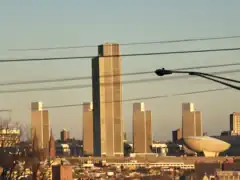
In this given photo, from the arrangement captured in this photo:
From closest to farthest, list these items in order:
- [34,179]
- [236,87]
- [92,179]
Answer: [236,87], [34,179], [92,179]

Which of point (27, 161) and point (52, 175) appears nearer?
point (27, 161)

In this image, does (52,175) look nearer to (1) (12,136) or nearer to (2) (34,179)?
(1) (12,136)

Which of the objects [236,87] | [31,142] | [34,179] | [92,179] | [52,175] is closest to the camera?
[236,87]

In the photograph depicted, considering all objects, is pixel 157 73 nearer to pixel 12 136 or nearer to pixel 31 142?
pixel 12 136

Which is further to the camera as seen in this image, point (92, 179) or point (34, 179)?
point (92, 179)

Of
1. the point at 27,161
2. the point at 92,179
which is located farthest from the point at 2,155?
the point at 92,179

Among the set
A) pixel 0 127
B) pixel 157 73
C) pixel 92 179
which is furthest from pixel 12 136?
pixel 92 179

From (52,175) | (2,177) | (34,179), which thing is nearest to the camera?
(2,177)

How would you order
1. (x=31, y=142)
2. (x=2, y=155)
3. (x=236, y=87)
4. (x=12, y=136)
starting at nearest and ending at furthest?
1. (x=236, y=87)
2. (x=2, y=155)
3. (x=12, y=136)
4. (x=31, y=142)
